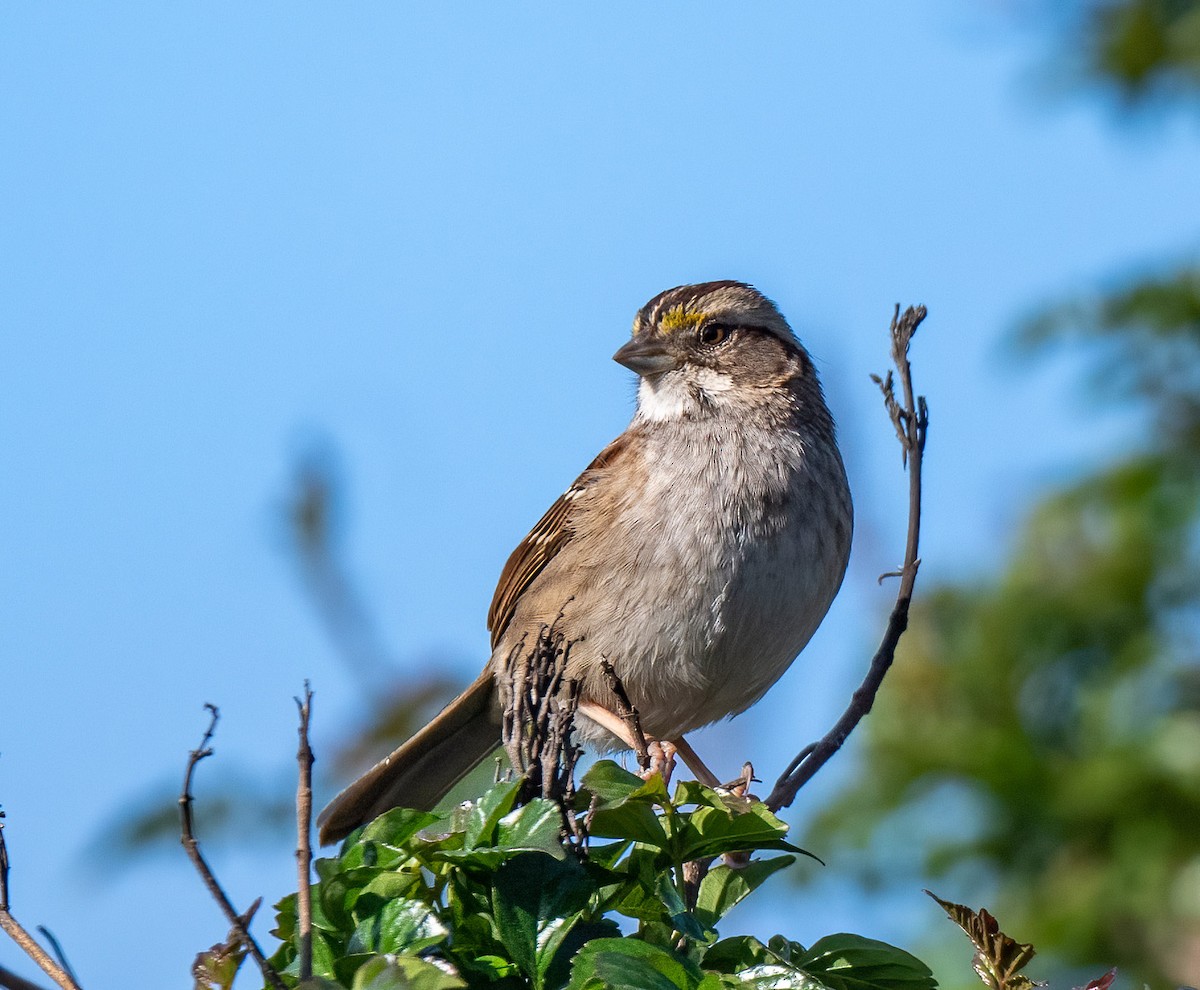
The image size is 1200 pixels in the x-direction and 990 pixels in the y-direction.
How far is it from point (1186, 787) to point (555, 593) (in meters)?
2.48

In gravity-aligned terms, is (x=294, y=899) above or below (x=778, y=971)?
above

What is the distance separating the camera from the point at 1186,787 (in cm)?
551

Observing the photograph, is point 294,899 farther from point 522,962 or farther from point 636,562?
point 636,562

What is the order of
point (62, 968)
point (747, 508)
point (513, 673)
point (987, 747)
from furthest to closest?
point (987, 747), point (747, 508), point (513, 673), point (62, 968)

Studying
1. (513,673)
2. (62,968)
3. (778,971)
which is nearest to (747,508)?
(513,673)

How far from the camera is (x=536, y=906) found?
186 centimetres

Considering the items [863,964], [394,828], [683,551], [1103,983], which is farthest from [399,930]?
[683,551]

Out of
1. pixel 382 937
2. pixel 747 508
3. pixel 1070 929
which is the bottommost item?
pixel 1070 929

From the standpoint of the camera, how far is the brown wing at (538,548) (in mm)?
4945

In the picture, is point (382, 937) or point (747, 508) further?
point (747, 508)

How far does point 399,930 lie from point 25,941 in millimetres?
444

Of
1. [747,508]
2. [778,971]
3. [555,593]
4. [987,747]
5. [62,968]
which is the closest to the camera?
[62,968]

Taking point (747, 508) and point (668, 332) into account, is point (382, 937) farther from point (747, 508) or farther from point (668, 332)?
point (668, 332)

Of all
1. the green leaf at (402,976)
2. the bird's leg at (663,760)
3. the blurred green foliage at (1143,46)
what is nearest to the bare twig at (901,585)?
the bird's leg at (663,760)
